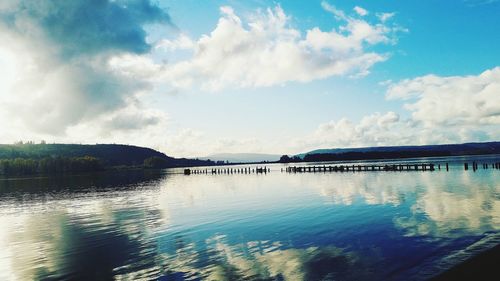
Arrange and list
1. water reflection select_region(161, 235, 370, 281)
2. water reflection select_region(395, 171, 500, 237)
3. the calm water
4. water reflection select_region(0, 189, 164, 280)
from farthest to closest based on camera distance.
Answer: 1. water reflection select_region(395, 171, 500, 237)
2. water reflection select_region(0, 189, 164, 280)
3. the calm water
4. water reflection select_region(161, 235, 370, 281)

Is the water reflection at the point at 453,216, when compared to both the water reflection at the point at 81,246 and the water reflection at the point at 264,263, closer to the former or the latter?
the water reflection at the point at 264,263

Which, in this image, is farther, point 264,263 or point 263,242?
point 263,242

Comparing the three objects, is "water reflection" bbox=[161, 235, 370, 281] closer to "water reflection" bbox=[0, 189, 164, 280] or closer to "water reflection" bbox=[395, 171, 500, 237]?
"water reflection" bbox=[0, 189, 164, 280]

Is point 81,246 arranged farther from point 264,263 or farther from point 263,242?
point 264,263

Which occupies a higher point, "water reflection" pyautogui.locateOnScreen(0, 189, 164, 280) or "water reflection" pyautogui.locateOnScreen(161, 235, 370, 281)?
"water reflection" pyautogui.locateOnScreen(161, 235, 370, 281)

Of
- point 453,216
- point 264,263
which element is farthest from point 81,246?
point 453,216

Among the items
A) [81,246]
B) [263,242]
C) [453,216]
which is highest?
[453,216]

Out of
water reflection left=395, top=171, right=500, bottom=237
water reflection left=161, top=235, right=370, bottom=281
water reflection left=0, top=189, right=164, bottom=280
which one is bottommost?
water reflection left=0, top=189, right=164, bottom=280

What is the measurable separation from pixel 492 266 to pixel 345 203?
950 inches

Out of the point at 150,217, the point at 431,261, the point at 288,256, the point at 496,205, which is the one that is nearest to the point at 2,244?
the point at 150,217

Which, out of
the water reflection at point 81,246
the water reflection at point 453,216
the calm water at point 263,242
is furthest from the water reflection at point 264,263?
the water reflection at point 453,216

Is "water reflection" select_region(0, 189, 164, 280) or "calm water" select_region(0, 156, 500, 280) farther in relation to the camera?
"water reflection" select_region(0, 189, 164, 280)

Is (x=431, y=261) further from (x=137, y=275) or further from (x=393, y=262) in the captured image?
(x=137, y=275)

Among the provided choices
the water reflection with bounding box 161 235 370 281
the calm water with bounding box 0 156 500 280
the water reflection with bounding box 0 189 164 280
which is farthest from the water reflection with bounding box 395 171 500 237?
the water reflection with bounding box 0 189 164 280
